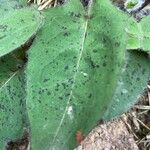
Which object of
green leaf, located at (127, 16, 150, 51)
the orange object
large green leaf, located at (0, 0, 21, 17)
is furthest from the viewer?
large green leaf, located at (0, 0, 21, 17)

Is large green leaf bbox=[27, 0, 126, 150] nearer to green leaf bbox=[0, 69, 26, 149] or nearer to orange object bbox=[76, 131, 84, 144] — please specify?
orange object bbox=[76, 131, 84, 144]

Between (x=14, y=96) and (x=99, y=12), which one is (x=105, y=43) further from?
(x=14, y=96)

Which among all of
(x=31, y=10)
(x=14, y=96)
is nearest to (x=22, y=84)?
(x=14, y=96)

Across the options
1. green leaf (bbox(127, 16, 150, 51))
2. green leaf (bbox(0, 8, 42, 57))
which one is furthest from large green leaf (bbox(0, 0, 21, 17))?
green leaf (bbox(127, 16, 150, 51))

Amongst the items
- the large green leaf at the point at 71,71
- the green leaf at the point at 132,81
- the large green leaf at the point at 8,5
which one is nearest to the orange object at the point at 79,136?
the large green leaf at the point at 71,71

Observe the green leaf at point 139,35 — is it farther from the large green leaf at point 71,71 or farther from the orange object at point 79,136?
the orange object at point 79,136

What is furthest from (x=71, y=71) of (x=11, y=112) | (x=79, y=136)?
(x=11, y=112)

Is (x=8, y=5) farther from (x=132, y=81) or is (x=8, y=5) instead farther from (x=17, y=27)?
(x=132, y=81)
